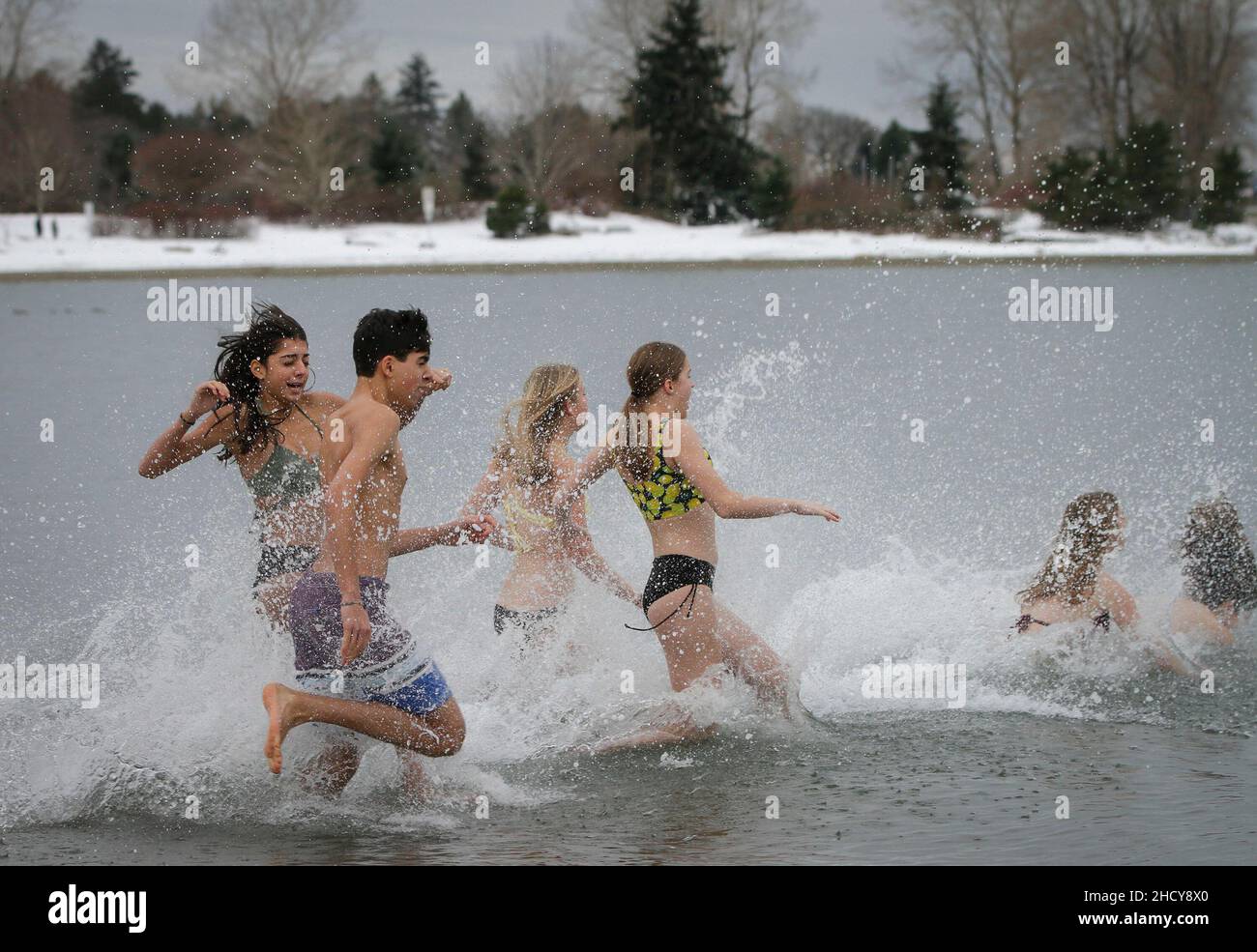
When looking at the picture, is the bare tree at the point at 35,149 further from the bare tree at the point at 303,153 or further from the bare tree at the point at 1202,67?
the bare tree at the point at 1202,67

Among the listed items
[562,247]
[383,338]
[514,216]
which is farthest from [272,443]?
[514,216]

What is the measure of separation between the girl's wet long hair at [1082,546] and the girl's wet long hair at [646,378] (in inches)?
100

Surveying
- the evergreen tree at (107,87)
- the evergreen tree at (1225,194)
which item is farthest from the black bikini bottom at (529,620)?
the evergreen tree at (107,87)

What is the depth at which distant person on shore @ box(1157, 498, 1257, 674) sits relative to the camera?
8.20 meters

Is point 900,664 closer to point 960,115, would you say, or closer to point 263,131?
point 960,115

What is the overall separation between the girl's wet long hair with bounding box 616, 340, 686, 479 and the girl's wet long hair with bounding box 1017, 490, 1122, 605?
2.54 m

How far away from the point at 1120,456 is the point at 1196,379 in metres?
6.14

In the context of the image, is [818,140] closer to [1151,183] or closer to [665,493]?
[1151,183]

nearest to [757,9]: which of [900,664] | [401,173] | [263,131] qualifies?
[401,173]

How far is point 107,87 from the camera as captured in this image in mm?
83000

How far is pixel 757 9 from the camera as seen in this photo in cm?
6675

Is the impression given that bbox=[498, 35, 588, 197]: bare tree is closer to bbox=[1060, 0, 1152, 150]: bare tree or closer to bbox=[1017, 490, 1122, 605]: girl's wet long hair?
bbox=[1060, 0, 1152, 150]: bare tree

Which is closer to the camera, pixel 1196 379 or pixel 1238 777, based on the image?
pixel 1238 777

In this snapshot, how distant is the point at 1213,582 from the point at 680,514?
11.2 feet
